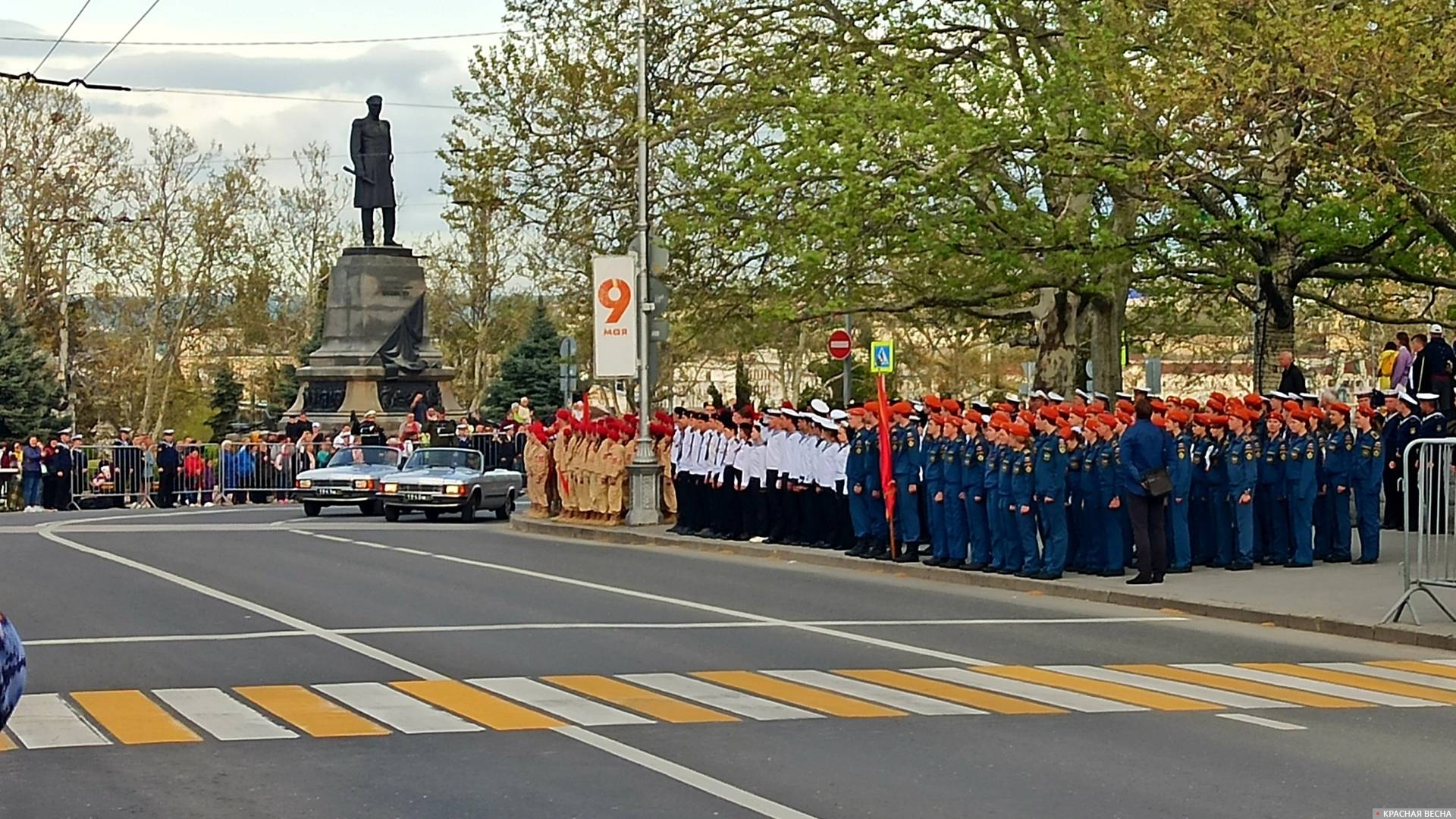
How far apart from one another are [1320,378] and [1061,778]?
80.6 m

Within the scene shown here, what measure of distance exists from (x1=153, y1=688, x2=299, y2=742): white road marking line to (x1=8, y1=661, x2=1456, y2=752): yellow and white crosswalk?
1 centimetres

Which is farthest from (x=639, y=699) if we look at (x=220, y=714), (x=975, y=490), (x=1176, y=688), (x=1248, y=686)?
(x=975, y=490)

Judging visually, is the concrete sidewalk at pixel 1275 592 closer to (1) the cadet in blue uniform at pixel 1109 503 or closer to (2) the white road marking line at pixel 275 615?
(1) the cadet in blue uniform at pixel 1109 503

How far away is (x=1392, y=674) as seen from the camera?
14109 millimetres

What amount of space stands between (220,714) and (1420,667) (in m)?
8.09

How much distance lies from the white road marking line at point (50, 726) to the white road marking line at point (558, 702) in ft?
7.96

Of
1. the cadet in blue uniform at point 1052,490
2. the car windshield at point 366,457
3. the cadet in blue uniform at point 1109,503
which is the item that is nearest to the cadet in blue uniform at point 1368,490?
the cadet in blue uniform at point 1109,503

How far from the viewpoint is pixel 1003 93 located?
30.8 meters

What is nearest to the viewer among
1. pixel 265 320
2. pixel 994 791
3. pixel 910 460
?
pixel 994 791

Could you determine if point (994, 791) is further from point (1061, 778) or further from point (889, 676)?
point (889, 676)

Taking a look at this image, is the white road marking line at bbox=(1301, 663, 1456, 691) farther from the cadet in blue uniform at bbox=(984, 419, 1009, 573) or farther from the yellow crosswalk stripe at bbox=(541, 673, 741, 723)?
the cadet in blue uniform at bbox=(984, 419, 1009, 573)

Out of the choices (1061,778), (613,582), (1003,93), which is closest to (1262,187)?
(1003,93)

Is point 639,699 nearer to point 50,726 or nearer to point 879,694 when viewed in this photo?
point 879,694

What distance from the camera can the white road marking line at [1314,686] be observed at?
1252cm
